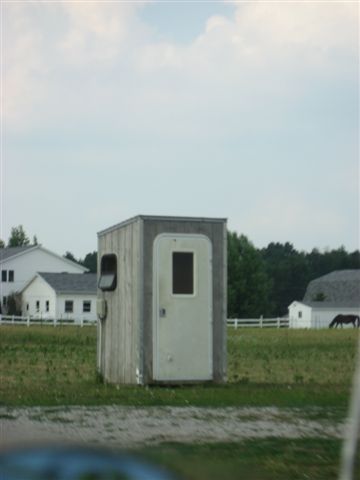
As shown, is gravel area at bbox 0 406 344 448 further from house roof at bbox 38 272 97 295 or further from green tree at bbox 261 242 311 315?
green tree at bbox 261 242 311 315

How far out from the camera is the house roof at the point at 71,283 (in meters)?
79.9

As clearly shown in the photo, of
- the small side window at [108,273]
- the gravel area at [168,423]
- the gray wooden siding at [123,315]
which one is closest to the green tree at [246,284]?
the small side window at [108,273]

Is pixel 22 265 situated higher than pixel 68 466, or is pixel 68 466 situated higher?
pixel 22 265

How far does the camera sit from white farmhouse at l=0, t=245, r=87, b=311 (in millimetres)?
86688

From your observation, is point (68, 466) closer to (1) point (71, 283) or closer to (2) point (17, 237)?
(1) point (71, 283)

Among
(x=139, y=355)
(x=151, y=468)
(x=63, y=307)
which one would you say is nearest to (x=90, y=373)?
(x=139, y=355)

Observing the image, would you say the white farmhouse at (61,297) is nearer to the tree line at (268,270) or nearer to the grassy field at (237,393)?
the tree line at (268,270)

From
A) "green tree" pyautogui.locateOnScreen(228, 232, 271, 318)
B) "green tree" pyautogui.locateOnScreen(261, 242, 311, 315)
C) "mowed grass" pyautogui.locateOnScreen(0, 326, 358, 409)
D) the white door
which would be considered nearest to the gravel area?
"mowed grass" pyautogui.locateOnScreen(0, 326, 358, 409)

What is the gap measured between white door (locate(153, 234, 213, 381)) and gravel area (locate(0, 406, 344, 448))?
10.5 ft

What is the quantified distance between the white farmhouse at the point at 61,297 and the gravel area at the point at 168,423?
68246 millimetres

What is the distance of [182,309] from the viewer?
14055 mm

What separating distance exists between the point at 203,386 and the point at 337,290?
91.2 metres

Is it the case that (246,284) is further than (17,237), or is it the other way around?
(17,237)

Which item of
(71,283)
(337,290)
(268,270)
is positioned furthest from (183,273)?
(268,270)
